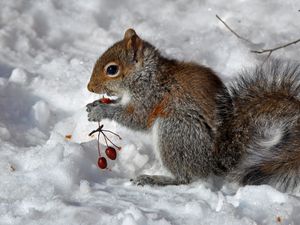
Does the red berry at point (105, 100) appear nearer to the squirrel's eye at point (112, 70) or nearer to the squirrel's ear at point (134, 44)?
the squirrel's eye at point (112, 70)

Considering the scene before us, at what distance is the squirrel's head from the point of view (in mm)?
3480

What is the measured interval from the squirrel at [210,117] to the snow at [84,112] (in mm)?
106

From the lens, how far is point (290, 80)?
3.29 metres

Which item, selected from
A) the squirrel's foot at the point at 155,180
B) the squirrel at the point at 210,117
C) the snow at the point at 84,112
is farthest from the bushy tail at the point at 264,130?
the squirrel's foot at the point at 155,180

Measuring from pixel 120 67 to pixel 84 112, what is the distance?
436mm

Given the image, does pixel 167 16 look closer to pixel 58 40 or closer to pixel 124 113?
pixel 58 40

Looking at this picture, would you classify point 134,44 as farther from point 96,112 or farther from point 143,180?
point 143,180

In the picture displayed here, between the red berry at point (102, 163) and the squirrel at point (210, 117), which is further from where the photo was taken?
the red berry at point (102, 163)

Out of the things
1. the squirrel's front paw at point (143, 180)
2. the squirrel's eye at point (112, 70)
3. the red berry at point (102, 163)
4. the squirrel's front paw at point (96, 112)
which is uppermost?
the squirrel's eye at point (112, 70)

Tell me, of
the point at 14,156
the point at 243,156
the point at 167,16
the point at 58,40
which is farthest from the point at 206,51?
the point at 14,156

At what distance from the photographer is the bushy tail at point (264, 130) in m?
3.09

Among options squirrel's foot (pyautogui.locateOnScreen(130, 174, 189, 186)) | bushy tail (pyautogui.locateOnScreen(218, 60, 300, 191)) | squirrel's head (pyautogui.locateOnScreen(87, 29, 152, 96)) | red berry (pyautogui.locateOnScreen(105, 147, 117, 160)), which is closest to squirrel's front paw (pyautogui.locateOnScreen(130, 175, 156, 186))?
squirrel's foot (pyautogui.locateOnScreen(130, 174, 189, 186))

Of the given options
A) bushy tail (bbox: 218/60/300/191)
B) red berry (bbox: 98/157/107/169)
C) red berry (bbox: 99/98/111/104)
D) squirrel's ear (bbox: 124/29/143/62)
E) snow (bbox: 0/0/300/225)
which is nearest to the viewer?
snow (bbox: 0/0/300/225)

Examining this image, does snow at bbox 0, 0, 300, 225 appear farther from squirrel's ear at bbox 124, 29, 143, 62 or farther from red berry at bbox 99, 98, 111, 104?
squirrel's ear at bbox 124, 29, 143, 62
